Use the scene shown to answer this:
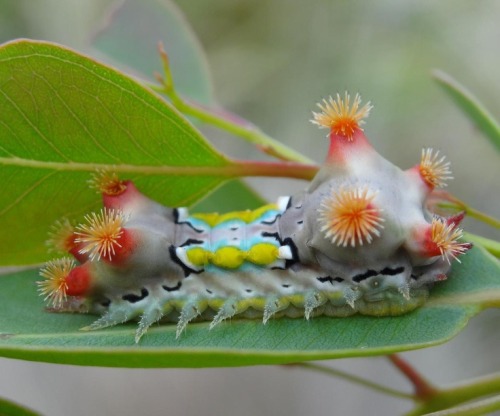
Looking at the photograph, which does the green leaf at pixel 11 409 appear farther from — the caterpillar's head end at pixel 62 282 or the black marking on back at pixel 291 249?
the black marking on back at pixel 291 249

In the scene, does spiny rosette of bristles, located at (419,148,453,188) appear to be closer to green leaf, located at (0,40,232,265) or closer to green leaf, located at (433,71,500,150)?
green leaf, located at (433,71,500,150)

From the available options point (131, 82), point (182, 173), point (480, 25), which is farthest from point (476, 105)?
point (480, 25)

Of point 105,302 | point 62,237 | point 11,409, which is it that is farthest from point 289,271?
point 11,409

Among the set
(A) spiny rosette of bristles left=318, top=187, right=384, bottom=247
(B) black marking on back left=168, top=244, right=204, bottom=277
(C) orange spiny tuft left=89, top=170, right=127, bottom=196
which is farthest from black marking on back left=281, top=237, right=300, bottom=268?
(C) orange spiny tuft left=89, top=170, right=127, bottom=196

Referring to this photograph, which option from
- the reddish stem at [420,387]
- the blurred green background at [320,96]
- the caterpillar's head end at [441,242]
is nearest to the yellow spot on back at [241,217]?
the caterpillar's head end at [441,242]

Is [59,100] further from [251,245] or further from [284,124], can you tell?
[284,124]

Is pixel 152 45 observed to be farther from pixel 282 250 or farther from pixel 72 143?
pixel 282 250

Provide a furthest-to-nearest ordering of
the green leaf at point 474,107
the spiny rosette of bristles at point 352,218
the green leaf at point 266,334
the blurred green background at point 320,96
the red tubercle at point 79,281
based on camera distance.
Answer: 1. the blurred green background at point 320,96
2. the green leaf at point 474,107
3. the red tubercle at point 79,281
4. the spiny rosette of bristles at point 352,218
5. the green leaf at point 266,334
